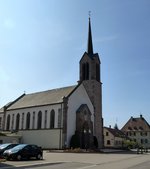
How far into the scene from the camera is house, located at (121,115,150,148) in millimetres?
90000

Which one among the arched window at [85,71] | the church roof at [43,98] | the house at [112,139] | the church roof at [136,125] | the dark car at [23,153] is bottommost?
the dark car at [23,153]

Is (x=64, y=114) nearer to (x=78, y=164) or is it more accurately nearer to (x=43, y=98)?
(x=43, y=98)

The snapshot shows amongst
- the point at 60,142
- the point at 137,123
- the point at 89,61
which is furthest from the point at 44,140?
the point at 137,123

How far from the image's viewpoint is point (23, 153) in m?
24.5

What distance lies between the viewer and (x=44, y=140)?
49500 millimetres

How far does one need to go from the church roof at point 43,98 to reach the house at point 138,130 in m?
44.0

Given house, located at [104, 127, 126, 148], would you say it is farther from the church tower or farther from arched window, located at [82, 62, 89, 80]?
arched window, located at [82, 62, 89, 80]

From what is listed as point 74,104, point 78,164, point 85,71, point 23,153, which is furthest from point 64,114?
point 78,164

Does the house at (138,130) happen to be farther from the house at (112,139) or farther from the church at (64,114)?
the church at (64,114)

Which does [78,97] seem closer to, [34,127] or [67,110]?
[67,110]

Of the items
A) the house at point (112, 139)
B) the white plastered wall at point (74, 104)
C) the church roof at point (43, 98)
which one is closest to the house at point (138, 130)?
the house at point (112, 139)

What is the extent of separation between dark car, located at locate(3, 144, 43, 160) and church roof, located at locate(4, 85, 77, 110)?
79.5ft

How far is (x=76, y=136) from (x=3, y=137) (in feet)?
43.9

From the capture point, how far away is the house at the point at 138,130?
295 feet
